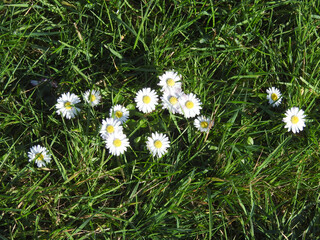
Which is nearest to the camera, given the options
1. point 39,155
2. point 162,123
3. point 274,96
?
point 39,155

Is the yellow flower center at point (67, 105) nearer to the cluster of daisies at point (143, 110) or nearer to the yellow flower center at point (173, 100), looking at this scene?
the cluster of daisies at point (143, 110)

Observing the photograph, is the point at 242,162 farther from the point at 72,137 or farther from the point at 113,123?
the point at 72,137

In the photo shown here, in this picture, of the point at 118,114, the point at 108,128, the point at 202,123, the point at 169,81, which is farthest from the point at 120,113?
the point at 202,123

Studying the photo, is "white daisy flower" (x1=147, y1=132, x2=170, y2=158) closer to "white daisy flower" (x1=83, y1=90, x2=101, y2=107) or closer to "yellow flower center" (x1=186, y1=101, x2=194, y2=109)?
"yellow flower center" (x1=186, y1=101, x2=194, y2=109)

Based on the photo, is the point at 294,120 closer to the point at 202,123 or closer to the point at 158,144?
the point at 202,123

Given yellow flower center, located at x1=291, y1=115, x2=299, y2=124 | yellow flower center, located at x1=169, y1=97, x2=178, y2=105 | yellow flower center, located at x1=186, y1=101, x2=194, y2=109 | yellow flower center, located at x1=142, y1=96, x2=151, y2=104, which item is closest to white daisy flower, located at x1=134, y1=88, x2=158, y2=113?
yellow flower center, located at x1=142, y1=96, x2=151, y2=104
